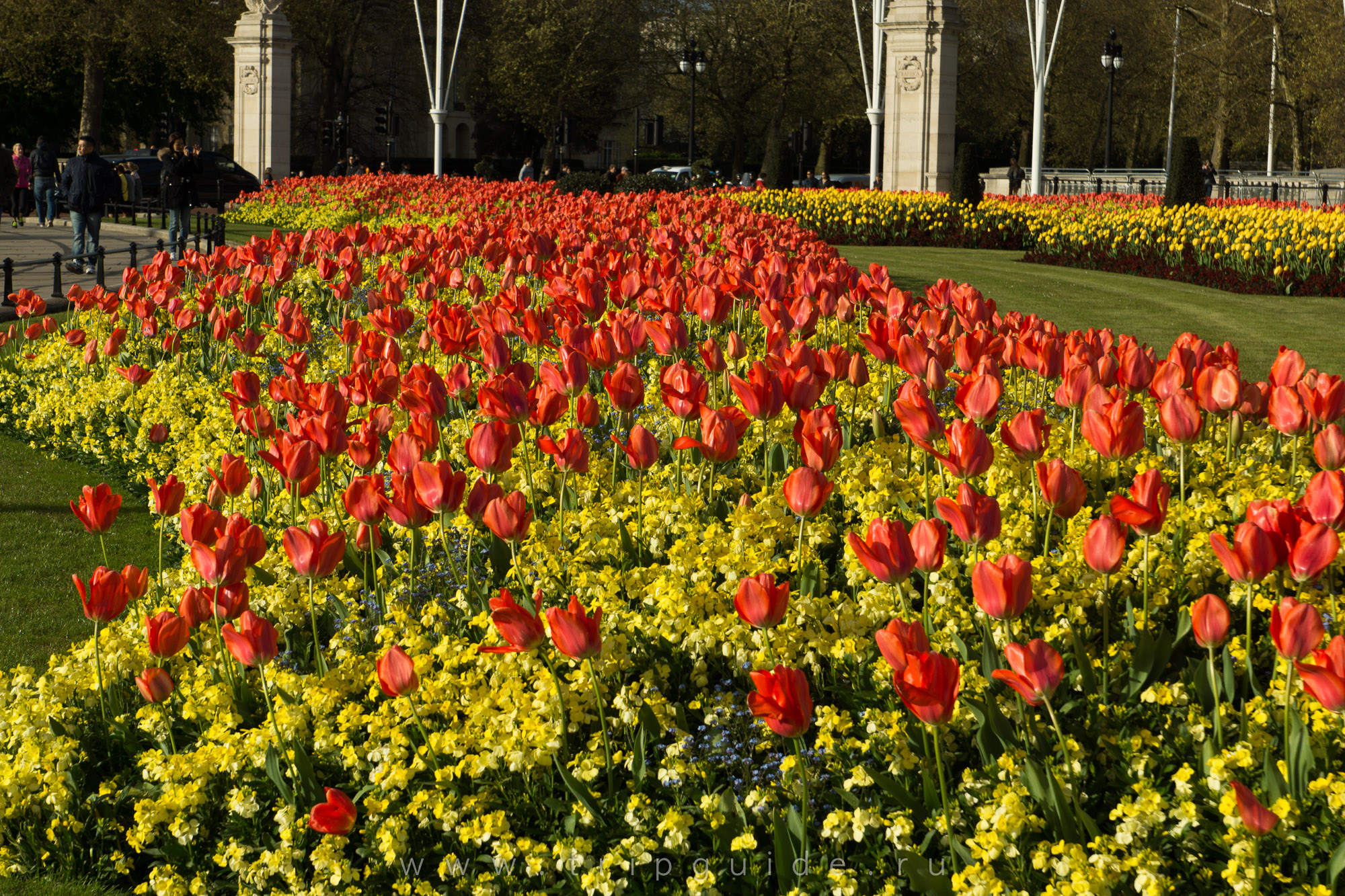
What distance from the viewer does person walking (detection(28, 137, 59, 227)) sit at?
2609cm

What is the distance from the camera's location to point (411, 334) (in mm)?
7430

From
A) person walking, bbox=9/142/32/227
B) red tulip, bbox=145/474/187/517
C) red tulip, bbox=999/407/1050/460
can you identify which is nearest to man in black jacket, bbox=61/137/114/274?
person walking, bbox=9/142/32/227

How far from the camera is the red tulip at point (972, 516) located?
9.12 ft

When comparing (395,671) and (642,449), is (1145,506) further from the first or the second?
(395,671)

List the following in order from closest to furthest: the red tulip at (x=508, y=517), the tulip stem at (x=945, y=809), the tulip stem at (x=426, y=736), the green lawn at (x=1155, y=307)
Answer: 1. the tulip stem at (x=945, y=809)
2. the tulip stem at (x=426, y=736)
3. the red tulip at (x=508, y=517)
4. the green lawn at (x=1155, y=307)

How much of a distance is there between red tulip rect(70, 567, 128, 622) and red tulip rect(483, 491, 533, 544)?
0.81 meters

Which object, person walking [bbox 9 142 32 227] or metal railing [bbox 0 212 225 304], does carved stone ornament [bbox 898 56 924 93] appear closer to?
metal railing [bbox 0 212 225 304]

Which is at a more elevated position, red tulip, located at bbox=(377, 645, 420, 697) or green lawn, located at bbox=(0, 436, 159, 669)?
red tulip, located at bbox=(377, 645, 420, 697)

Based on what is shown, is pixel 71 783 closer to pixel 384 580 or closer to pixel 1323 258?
pixel 384 580

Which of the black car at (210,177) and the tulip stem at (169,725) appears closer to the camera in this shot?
the tulip stem at (169,725)

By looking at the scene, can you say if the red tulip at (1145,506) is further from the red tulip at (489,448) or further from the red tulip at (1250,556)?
the red tulip at (489,448)

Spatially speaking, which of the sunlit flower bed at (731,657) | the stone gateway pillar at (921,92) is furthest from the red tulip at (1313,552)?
the stone gateway pillar at (921,92)

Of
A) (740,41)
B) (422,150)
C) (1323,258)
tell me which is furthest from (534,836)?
(422,150)

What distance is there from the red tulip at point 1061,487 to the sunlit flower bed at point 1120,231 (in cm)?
1649
